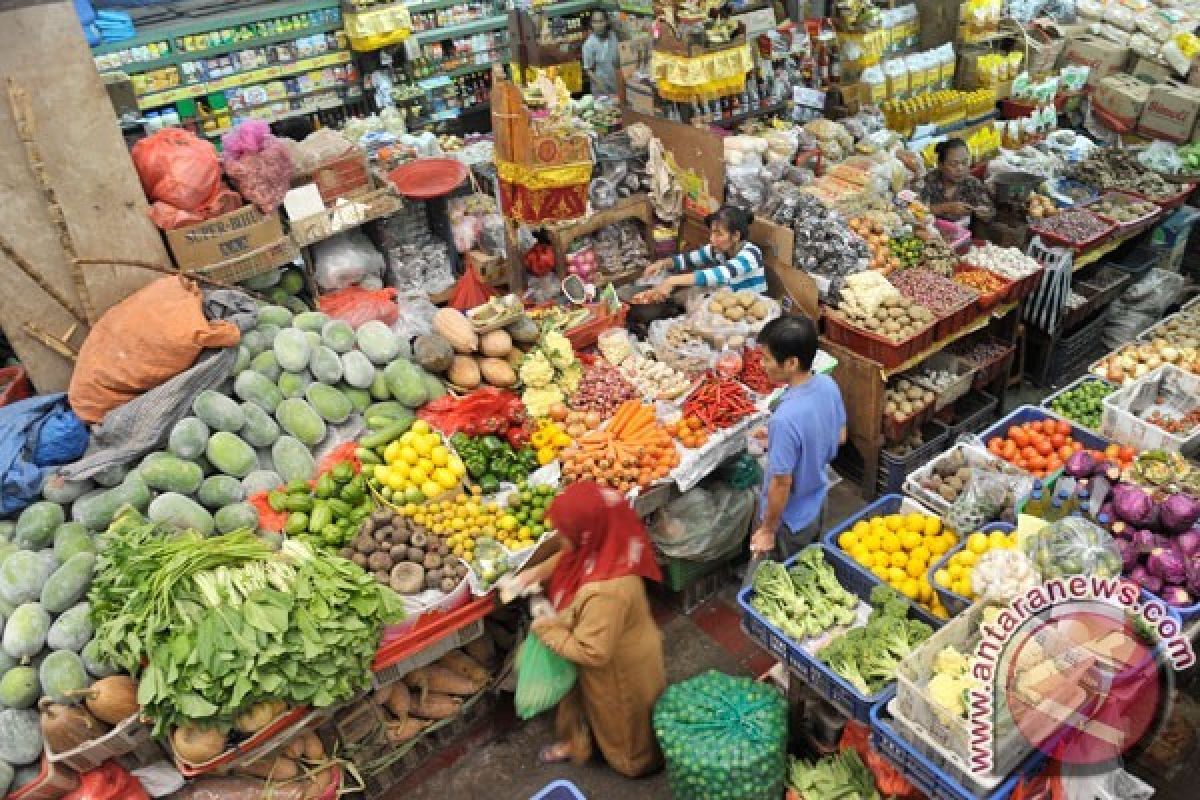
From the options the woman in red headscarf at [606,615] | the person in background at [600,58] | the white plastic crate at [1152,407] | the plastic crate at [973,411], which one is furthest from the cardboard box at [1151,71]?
the woman in red headscarf at [606,615]

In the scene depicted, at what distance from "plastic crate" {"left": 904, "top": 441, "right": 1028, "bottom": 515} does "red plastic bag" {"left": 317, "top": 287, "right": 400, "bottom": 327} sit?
3.21 meters

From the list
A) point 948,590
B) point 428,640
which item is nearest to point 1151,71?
point 948,590

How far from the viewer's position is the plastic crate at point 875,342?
5.59 meters

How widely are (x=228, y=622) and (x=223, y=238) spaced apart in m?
2.53

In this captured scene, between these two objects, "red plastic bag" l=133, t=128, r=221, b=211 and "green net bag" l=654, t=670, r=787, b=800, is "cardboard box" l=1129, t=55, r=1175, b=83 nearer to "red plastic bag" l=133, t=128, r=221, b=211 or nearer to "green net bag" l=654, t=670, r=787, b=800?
"green net bag" l=654, t=670, r=787, b=800

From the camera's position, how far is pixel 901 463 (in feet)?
19.2

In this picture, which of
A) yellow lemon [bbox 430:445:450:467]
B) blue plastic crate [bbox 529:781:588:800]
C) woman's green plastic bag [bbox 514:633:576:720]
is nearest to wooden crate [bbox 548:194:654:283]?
yellow lemon [bbox 430:445:450:467]

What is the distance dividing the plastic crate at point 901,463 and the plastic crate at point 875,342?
656mm

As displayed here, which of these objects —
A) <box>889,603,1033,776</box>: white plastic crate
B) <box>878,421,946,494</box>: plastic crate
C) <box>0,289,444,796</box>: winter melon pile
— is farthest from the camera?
<box>878,421,946,494</box>: plastic crate

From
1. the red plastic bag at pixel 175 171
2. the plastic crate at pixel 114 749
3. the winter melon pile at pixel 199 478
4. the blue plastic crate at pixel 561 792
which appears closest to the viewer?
the blue plastic crate at pixel 561 792

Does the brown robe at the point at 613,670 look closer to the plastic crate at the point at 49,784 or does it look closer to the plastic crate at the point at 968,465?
the plastic crate at the point at 968,465

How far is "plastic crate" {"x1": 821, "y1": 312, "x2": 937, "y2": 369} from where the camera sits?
18.4ft

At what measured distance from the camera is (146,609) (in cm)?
352

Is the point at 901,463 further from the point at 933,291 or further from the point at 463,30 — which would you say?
the point at 463,30
